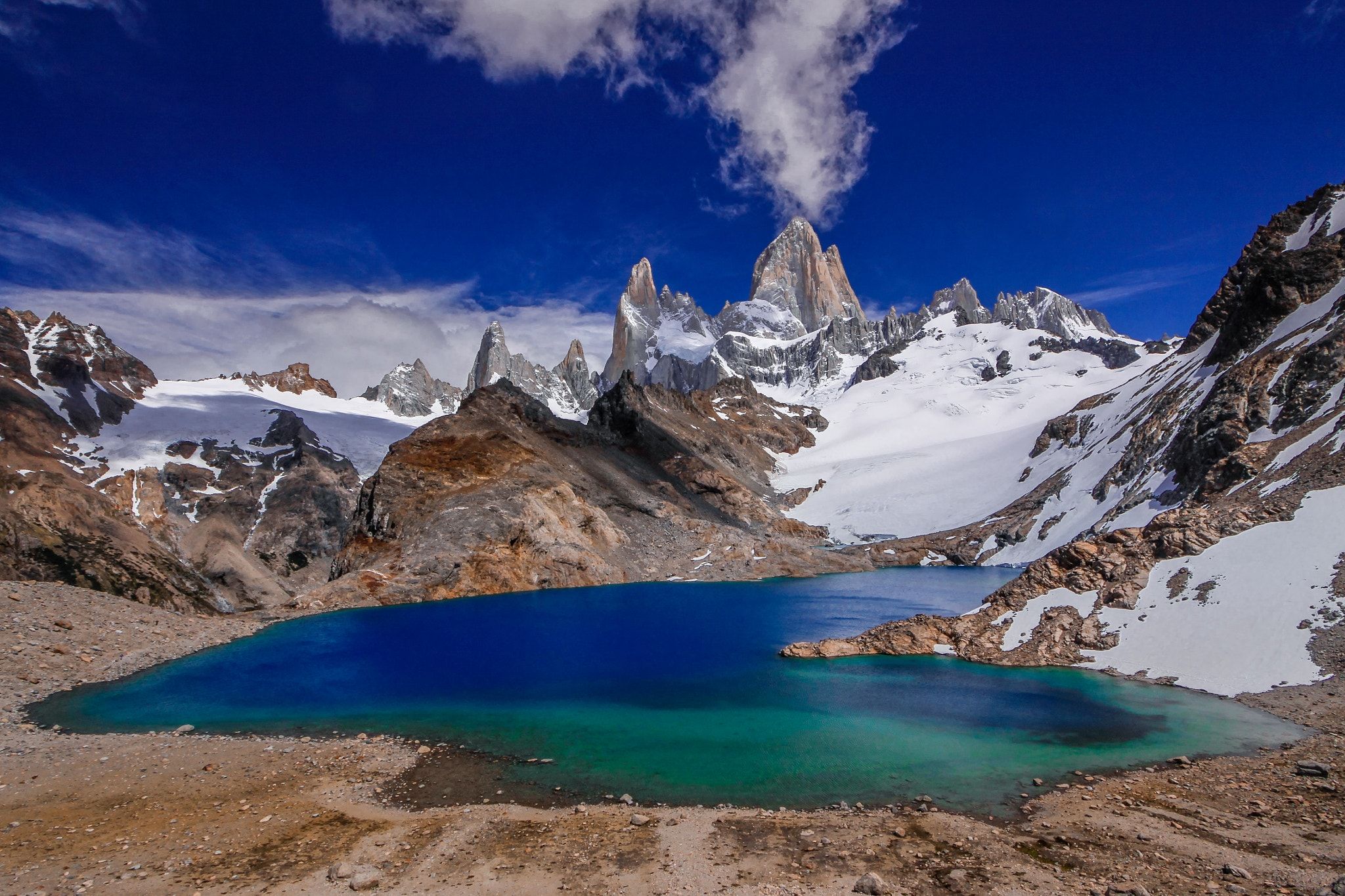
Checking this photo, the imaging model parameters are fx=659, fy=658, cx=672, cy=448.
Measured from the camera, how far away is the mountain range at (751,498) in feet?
103

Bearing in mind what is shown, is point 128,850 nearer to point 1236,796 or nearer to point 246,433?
point 1236,796

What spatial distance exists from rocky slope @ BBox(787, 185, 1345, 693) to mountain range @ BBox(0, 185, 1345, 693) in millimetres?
144

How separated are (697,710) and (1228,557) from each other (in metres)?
25.3

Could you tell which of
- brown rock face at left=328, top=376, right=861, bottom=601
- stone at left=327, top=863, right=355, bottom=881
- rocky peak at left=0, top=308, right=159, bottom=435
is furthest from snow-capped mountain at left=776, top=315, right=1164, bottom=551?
rocky peak at left=0, top=308, right=159, bottom=435

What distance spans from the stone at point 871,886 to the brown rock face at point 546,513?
209ft

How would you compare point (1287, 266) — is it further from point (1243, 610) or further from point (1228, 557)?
point (1243, 610)

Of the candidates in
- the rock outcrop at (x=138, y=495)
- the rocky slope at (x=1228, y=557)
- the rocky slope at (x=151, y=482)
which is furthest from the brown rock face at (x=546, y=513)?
the rocky slope at (x=1228, y=557)

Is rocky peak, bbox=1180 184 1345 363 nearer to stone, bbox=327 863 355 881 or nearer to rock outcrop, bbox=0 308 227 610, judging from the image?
stone, bbox=327 863 355 881

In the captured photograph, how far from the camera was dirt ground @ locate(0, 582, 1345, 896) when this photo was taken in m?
11.8

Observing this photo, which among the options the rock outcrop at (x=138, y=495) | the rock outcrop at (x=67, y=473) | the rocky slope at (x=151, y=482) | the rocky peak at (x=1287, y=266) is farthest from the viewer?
the rocky peak at (x=1287, y=266)

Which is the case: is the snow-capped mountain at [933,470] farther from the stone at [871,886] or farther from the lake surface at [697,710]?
the stone at [871,886]

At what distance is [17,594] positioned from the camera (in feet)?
108

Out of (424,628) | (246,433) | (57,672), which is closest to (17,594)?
(57,672)

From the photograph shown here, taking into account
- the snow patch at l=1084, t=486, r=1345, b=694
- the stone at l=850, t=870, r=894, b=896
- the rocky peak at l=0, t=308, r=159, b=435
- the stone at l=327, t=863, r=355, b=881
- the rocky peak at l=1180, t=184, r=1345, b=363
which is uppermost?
the rocky peak at l=1180, t=184, r=1345, b=363
